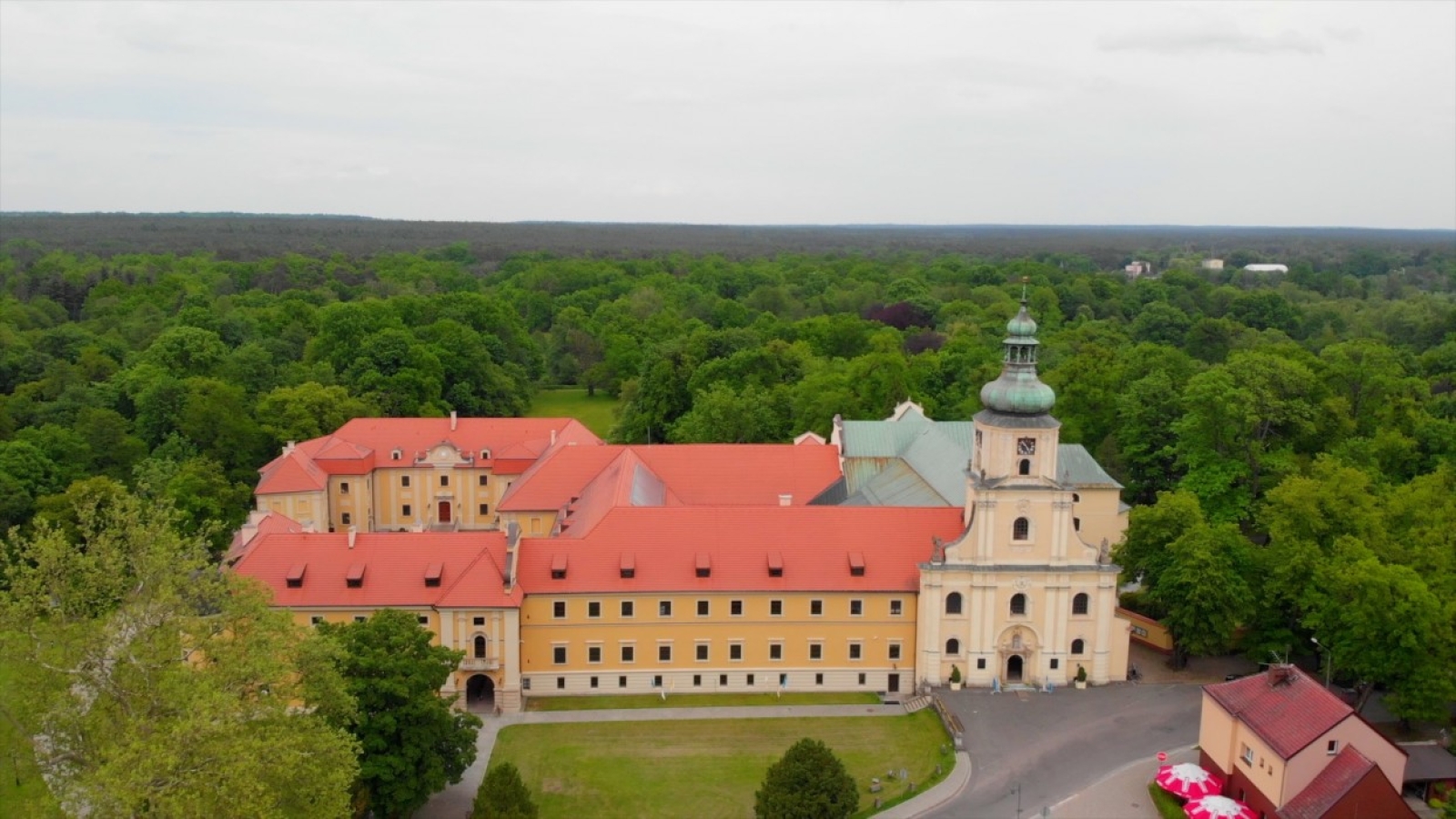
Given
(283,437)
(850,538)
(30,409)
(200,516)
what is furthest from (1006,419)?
(30,409)

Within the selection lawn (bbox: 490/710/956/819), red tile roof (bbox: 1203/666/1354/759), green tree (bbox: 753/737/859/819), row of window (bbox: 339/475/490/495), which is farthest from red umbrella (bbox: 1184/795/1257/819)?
row of window (bbox: 339/475/490/495)

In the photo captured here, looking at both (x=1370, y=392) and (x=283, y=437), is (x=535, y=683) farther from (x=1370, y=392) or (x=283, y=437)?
(x=1370, y=392)

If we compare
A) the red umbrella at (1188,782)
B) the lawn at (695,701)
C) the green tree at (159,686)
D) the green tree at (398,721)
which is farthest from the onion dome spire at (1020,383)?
the green tree at (159,686)

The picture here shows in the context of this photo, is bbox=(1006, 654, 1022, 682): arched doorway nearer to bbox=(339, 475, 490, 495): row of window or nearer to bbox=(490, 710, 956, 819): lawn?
bbox=(490, 710, 956, 819): lawn

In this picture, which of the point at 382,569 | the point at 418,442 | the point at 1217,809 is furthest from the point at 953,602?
the point at 418,442

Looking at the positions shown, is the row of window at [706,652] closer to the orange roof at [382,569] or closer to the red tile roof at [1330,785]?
the orange roof at [382,569]

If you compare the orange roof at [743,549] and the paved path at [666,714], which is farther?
the orange roof at [743,549]

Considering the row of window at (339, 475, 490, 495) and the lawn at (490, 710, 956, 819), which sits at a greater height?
the row of window at (339, 475, 490, 495)
